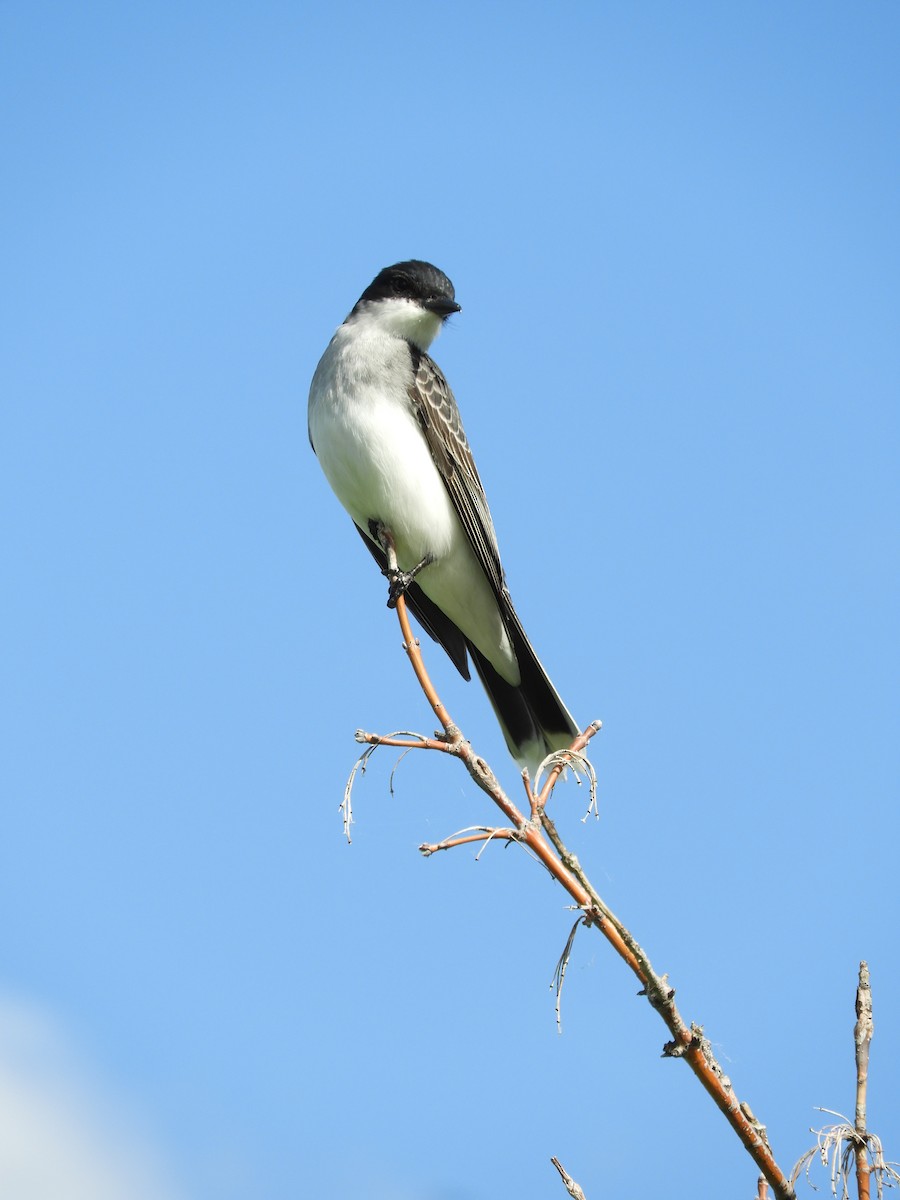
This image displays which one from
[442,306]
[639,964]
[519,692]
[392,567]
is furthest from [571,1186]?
[442,306]

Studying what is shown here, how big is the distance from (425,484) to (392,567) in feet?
3.04

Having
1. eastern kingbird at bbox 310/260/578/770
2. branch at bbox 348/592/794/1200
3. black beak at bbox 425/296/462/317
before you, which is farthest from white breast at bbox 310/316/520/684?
branch at bbox 348/592/794/1200

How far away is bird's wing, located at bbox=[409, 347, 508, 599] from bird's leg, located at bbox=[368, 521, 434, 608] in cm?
29

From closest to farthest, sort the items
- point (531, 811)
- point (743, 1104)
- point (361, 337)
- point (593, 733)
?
point (743, 1104), point (531, 811), point (593, 733), point (361, 337)

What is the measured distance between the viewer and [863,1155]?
7.39ft

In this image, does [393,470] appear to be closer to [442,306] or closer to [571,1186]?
[442,306]

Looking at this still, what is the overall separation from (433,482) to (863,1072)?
3.82 meters

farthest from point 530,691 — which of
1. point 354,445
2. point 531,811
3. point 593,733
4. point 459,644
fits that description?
point 531,811

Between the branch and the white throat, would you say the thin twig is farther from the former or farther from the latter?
the white throat

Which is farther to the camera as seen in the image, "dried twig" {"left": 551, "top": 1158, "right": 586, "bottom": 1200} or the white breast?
the white breast

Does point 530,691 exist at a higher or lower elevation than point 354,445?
lower

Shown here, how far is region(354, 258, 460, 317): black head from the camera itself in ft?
19.5

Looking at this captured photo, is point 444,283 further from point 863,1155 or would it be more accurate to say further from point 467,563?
point 863,1155

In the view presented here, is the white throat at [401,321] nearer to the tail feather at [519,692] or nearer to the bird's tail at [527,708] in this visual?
the tail feather at [519,692]
